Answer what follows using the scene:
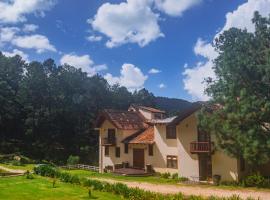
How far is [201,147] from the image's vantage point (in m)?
35.5

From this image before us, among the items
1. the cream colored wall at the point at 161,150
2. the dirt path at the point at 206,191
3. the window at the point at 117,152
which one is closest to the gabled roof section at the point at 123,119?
the window at the point at 117,152

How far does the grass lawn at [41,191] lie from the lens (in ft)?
83.3

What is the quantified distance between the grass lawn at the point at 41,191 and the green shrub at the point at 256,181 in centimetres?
1185

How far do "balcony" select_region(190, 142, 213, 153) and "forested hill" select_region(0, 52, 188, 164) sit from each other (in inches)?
1472

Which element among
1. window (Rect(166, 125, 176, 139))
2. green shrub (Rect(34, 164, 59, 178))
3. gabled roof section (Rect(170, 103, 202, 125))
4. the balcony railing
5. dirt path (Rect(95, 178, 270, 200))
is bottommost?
dirt path (Rect(95, 178, 270, 200))

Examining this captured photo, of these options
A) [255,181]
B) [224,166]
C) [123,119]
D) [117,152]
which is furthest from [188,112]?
[117,152]

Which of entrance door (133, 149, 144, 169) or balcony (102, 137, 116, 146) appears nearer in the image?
entrance door (133, 149, 144, 169)

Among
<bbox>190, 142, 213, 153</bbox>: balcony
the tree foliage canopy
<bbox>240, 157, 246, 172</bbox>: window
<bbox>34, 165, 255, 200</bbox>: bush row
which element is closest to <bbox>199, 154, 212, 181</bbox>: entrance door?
<bbox>190, 142, 213, 153</bbox>: balcony

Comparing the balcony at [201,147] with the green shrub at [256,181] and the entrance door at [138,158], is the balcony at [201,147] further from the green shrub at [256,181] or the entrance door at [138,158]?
the entrance door at [138,158]

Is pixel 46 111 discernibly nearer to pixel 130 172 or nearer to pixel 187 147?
pixel 130 172

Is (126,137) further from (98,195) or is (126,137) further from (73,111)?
(73,111)

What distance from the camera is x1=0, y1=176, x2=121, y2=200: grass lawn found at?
25.4 m

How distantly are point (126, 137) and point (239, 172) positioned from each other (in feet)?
59.5

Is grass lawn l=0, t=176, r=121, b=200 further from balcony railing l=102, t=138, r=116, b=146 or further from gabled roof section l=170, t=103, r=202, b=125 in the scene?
balcony railing l=102, t=138, r=116, b=146
